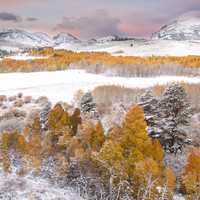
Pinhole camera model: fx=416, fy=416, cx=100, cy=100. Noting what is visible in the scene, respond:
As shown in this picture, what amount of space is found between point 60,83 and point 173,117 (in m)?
56.6

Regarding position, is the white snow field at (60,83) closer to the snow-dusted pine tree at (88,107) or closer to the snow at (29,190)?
the snow-dusted pine tree at (88,107)

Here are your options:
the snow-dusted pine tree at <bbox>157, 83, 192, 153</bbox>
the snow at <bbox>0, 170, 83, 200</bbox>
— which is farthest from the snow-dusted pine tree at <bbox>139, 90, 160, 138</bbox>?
the snow at <bbox>0, 170, 83, 200</bbox>

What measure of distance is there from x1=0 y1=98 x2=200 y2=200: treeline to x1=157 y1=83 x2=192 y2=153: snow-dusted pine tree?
4.65 meters

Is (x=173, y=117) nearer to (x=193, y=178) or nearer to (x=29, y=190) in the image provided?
(x=193, y=178)

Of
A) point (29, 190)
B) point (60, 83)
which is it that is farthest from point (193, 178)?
point (60, 83)

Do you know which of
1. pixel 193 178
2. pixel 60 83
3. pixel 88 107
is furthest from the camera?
pixel 60 83

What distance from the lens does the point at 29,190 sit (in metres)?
31.8

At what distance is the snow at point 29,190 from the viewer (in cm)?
3091

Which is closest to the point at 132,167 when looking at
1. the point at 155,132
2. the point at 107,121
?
the point at 155,132

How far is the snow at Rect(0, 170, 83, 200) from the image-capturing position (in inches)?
1217

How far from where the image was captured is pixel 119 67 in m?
121

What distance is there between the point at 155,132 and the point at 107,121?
10902 mm

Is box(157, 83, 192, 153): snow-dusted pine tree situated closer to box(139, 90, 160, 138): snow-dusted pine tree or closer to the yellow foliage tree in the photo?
box(139, 90, 160, 138): snow-dusted pine tree

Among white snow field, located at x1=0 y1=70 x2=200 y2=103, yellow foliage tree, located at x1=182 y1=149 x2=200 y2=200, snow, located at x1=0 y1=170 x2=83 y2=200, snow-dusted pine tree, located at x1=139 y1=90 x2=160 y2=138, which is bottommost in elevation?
snow, located at x1=0 y1=170 x2=83 y2=200
